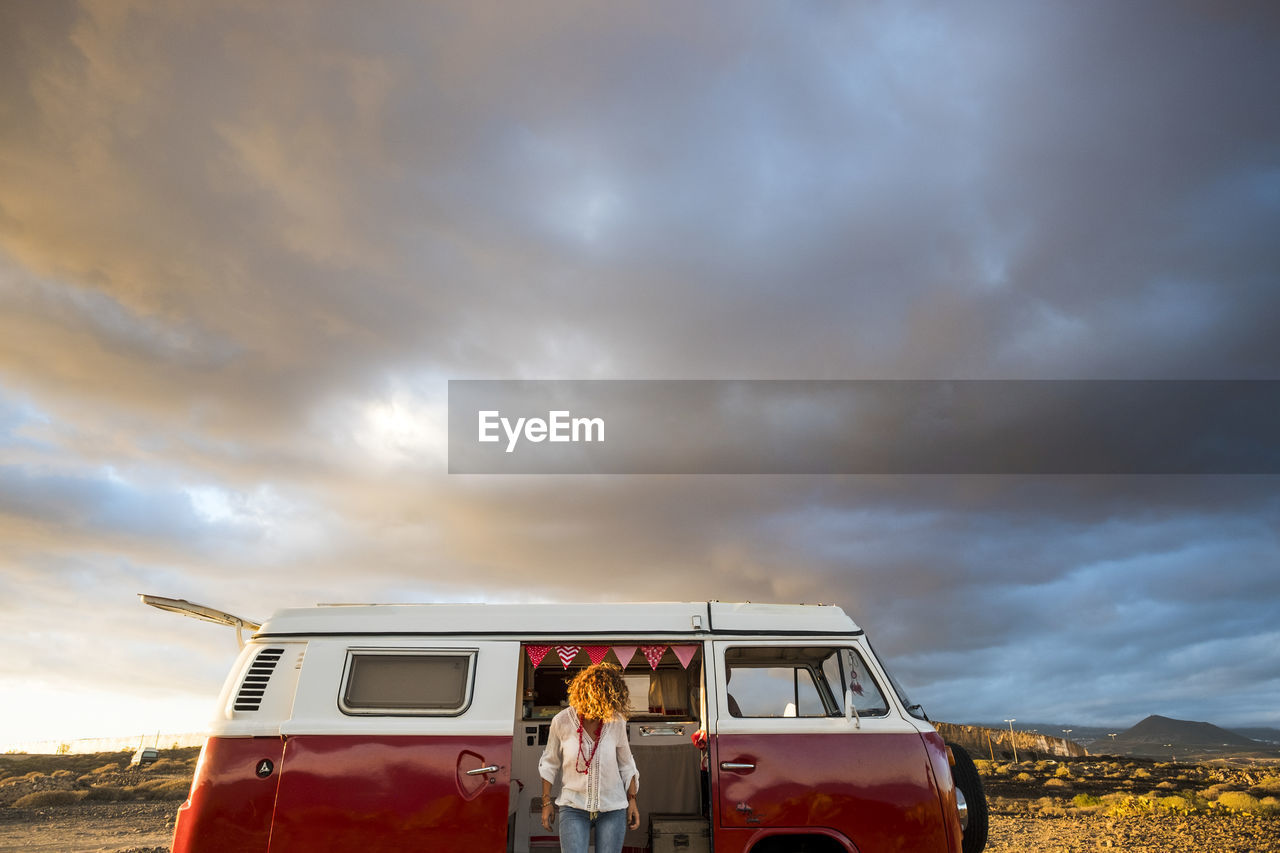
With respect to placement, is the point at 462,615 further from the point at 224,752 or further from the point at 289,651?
the point at 224,752

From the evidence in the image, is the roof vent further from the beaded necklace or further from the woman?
the beaded necklace

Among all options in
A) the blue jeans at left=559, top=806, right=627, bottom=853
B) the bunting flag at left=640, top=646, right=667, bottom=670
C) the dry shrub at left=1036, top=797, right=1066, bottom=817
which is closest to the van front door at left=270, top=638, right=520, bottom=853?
the blue jeans at left=559, top=806, right=627, bottom=853

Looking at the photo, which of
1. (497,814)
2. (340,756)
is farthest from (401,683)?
(497,814)

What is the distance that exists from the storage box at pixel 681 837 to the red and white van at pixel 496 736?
0.10 feet

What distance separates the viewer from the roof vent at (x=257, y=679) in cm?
676

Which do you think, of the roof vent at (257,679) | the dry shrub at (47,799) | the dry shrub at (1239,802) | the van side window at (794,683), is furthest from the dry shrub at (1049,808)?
the dry shrub at (47,799)

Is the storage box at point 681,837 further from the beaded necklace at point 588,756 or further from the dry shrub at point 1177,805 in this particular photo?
the dry shrub at point 1177,805

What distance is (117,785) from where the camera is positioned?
34281 mm

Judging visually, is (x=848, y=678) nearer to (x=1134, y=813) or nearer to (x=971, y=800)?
(x=971, y=800)

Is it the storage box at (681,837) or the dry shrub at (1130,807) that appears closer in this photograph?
the storage box at (681,837)

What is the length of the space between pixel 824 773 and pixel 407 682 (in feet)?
11.8

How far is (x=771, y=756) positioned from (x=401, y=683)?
3199 millimetres

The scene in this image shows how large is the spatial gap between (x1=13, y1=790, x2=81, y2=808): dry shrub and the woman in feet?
103

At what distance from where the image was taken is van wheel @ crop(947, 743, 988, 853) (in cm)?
702
